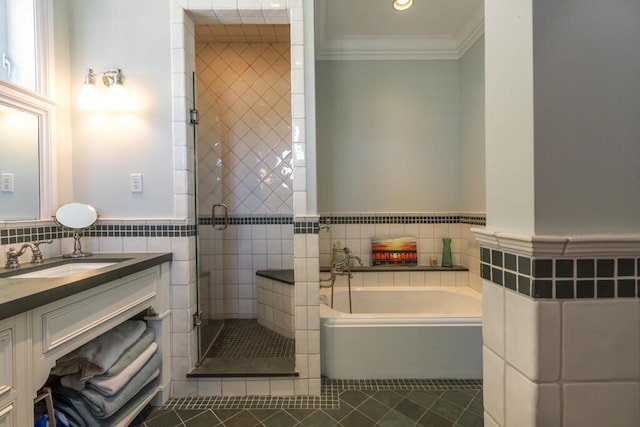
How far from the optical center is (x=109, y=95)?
1692mm

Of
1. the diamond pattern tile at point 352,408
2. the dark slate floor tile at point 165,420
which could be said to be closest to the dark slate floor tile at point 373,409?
the diamond pattern tile at point 352,408

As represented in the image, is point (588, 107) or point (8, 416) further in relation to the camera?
point (8, 416)

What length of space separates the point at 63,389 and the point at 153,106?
57.9 inches

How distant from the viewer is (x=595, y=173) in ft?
1.64

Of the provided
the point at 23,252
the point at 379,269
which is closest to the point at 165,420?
the point at 23,252

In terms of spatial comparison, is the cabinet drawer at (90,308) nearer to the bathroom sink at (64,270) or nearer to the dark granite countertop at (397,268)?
the bathroom sink at (64,270)

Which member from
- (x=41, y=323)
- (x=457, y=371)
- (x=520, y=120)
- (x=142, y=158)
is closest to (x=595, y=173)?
(x=520, y=120)

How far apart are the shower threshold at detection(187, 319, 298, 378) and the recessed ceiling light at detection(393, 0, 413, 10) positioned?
2.59 metres

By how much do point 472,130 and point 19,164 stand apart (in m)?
2.96

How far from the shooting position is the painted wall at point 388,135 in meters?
2.61

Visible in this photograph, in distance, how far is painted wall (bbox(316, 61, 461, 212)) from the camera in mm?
2607

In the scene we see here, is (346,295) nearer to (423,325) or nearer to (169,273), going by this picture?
(423,325)

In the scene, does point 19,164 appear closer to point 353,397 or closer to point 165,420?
point 165,420

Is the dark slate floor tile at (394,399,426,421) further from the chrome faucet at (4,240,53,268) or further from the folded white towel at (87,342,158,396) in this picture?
the chrome faucet at (4,240,53,268)
